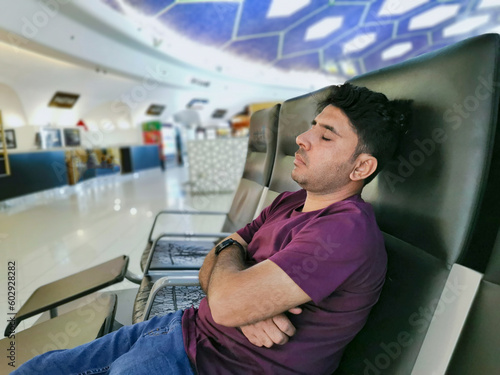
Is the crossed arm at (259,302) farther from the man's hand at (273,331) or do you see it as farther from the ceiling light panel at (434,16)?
the ceiling light panel at (434,16)

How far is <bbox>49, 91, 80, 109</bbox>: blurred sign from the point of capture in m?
8.65

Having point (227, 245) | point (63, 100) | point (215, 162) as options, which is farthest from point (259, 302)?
point (63, 100)

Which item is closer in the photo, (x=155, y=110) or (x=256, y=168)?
(x=256, y=168)

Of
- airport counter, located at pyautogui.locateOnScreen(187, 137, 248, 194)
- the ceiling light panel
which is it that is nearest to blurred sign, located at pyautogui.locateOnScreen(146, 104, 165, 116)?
airport counter, located at pyautogui.locateOnScreen(187, 137, 248, 194)

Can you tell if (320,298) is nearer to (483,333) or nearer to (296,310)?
(296,310)

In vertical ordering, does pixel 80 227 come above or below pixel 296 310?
below

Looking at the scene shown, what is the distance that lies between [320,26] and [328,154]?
1258cm

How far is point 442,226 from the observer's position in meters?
0.67

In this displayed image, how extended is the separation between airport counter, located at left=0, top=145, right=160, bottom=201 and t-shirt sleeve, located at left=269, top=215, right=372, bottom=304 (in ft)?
21.8

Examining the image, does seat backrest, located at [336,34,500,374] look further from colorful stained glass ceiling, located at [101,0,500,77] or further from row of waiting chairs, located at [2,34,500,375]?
colorful stained glass ceiling, located at [101,0,500,77]

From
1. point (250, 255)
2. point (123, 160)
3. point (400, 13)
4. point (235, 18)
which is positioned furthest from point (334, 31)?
point (250, 255)

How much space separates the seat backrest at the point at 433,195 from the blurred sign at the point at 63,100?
9.69 meters

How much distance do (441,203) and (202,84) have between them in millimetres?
12703

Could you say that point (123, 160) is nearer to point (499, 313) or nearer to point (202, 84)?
point (202, 84)
